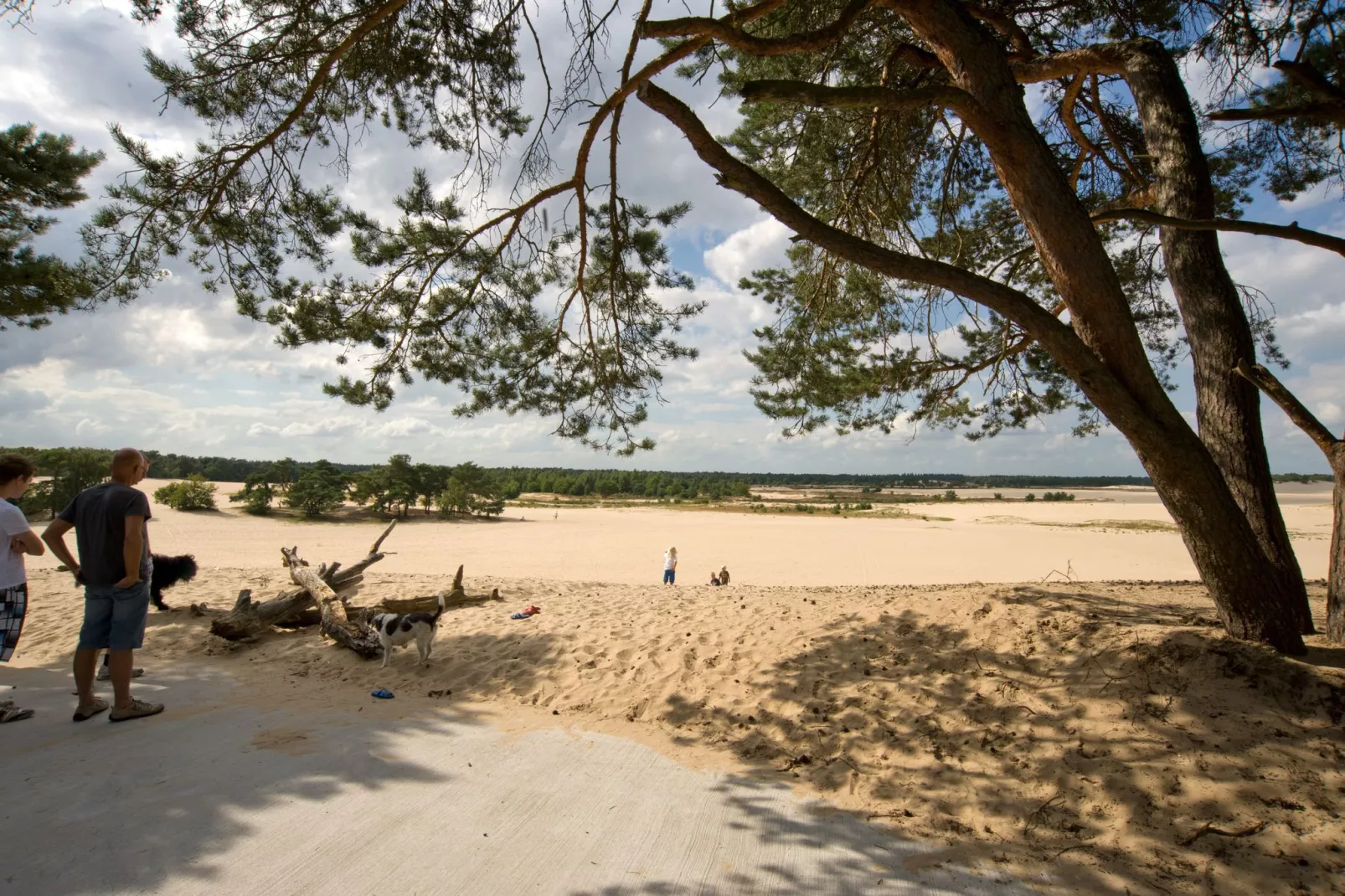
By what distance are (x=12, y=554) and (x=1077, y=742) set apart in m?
6.72

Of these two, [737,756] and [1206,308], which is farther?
[1206,308]

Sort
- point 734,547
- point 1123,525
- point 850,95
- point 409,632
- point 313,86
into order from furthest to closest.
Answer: point 1123,525, point 734,547, point 409,632, point 313,86, point 850,95

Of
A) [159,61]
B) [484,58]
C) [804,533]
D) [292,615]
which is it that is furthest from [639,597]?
[804,533]

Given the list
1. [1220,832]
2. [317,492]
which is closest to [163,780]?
[1220,832]

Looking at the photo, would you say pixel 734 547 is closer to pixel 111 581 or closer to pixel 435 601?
pixel 435 601

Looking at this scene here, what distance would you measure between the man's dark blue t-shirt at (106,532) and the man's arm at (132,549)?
52mm

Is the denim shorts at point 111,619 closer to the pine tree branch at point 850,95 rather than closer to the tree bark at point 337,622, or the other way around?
the tree bark at point 337,622

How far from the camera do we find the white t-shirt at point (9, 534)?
Answer: 147 inches

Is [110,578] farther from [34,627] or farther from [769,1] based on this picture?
[769,1]

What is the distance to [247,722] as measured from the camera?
426 centimetres

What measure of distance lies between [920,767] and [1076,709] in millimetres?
1143

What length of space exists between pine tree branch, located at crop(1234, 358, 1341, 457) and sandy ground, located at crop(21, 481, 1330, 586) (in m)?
13.4

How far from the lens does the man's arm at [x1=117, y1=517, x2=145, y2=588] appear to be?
12.8 feet

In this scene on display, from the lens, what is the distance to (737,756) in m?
4.12
